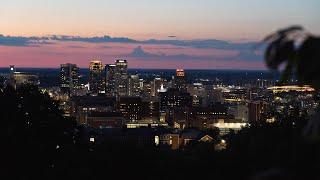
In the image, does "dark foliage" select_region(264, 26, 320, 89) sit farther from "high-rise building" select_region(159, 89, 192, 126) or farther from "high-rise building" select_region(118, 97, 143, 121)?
"high-rise building" select_region(159, 89, 192, 126)

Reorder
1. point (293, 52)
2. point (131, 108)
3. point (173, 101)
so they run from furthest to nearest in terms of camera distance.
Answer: point (173, 101)
point (131, 108)
point (293, 52)

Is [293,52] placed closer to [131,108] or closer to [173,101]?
[131,108]

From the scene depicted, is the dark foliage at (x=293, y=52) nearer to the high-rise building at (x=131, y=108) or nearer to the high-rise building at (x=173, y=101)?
the high-rise building at (x=131, y=108)

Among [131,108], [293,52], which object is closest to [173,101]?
[131,108]

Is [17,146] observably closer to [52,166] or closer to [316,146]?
[52,166]

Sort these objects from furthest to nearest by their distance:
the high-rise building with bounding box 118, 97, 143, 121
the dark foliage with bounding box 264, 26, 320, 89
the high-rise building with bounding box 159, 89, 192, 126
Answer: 1. the high-rise building with bounding box 159, 89, 192, 126
2. the high-rise building with bounding box 118, 97, 143, 121
3. the dark foliage with bounding box 264, 26, 320, 89

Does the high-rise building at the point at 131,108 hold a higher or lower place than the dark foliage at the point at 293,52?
lower

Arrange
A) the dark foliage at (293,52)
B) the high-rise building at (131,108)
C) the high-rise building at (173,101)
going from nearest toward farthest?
1. the dark foliage at (293,52)
2. the high-rise building at (131,108)
3. the high-rise building at (173,101)

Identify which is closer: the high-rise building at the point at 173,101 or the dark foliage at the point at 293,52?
the dark foliage at the point at 293,52

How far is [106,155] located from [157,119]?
127m

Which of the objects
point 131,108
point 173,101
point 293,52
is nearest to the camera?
point 293,52

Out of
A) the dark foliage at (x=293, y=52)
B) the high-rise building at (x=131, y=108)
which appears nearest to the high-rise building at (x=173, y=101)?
the high-rise building at (x=131, y=108)

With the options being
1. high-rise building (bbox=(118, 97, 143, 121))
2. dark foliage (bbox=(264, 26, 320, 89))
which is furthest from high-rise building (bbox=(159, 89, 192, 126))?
dark foliage (bbox=(264, 26, 320, 89))

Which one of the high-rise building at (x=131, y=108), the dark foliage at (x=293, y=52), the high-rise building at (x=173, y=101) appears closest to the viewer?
the dark foliage at (x=293, y=52)
